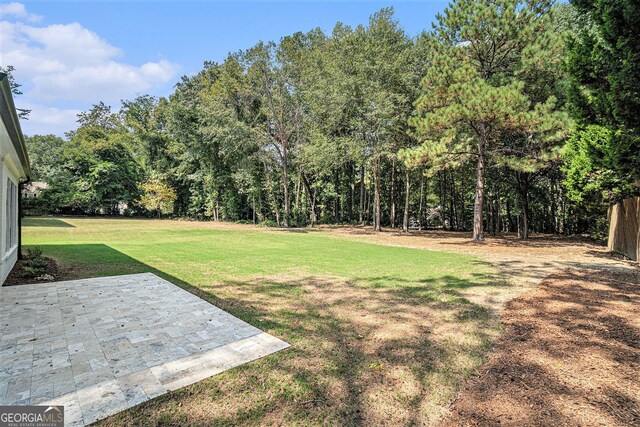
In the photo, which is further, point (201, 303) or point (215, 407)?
point (201, 303)

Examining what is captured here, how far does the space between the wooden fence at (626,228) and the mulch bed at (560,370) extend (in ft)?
19.0

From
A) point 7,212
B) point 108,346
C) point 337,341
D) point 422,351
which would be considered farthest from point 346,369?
point 7,212

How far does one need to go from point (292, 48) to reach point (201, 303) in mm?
21108

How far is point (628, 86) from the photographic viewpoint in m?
5.94

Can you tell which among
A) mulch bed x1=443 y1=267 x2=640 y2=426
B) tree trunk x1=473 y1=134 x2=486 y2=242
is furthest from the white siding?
tree trunk x1=473 y1=134 x2=486 y2=242

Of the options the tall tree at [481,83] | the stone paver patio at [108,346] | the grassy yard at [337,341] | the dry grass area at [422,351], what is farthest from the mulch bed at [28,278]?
the tall tree at [481,83]

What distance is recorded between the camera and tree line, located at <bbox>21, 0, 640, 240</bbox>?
27.7ft

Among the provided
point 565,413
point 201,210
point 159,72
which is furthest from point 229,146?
point 565,413

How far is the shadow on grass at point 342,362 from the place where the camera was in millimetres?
2107

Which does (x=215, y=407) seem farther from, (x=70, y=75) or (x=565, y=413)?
(x=70, y=75)

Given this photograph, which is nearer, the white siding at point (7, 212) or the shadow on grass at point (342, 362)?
the shadow on grass at point (342, 362)

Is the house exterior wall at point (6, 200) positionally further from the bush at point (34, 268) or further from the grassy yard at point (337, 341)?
the grassy yard at point (337, 341)

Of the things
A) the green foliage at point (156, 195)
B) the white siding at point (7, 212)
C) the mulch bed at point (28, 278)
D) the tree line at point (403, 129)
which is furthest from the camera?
the green foliage at point (156, 195)

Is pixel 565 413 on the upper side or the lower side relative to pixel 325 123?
lower
